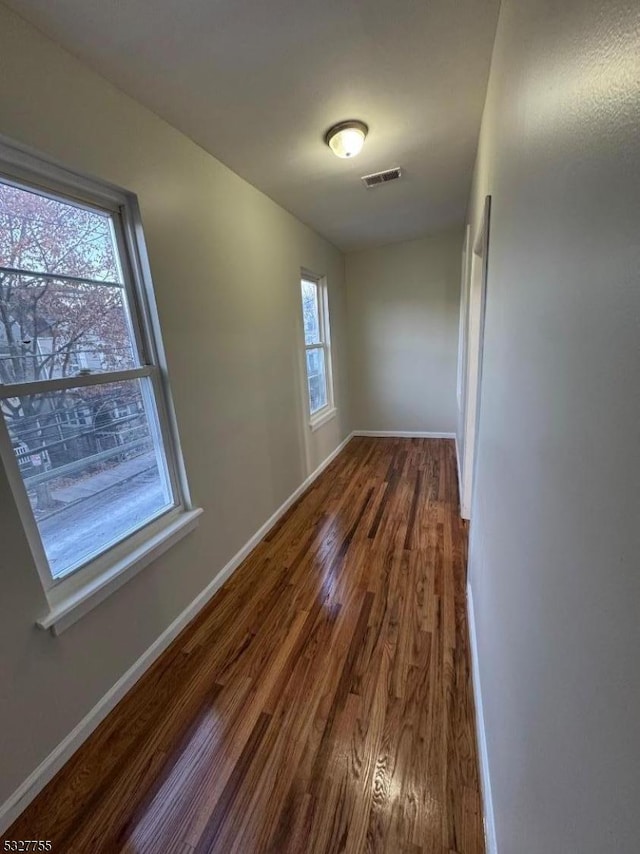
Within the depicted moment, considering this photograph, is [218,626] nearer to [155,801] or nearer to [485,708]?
[155,801]

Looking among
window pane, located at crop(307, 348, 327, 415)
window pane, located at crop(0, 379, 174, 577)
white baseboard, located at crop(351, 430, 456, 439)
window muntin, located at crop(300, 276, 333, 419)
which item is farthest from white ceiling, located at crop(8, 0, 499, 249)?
white baseboard, located at crop(351, 430, 456, 439)

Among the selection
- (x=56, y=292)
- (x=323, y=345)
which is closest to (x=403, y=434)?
(x=323, y=345)

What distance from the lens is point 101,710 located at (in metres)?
1.39

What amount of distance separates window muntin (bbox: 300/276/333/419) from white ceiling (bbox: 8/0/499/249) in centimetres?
142

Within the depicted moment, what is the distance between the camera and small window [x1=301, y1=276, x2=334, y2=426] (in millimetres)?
3629

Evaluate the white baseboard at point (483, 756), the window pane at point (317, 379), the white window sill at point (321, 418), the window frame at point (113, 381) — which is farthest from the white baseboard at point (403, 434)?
the window frame at point (113, 381)

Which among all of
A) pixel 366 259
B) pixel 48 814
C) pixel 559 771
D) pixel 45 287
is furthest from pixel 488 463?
pixel 366 259

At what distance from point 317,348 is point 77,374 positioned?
106 inches

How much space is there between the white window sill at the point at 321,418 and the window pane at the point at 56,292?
2.12 m

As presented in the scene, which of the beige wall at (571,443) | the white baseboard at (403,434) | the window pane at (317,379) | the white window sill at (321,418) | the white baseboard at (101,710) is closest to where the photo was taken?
the beige wall at (571,443)

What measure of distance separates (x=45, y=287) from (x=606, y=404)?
1.68 m

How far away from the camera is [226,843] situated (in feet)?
3.39

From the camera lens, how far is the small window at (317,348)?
3629 mm

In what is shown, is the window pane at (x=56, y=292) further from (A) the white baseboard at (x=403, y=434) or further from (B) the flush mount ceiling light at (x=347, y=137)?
(A) the white baseboard at (x=403, y=434)
